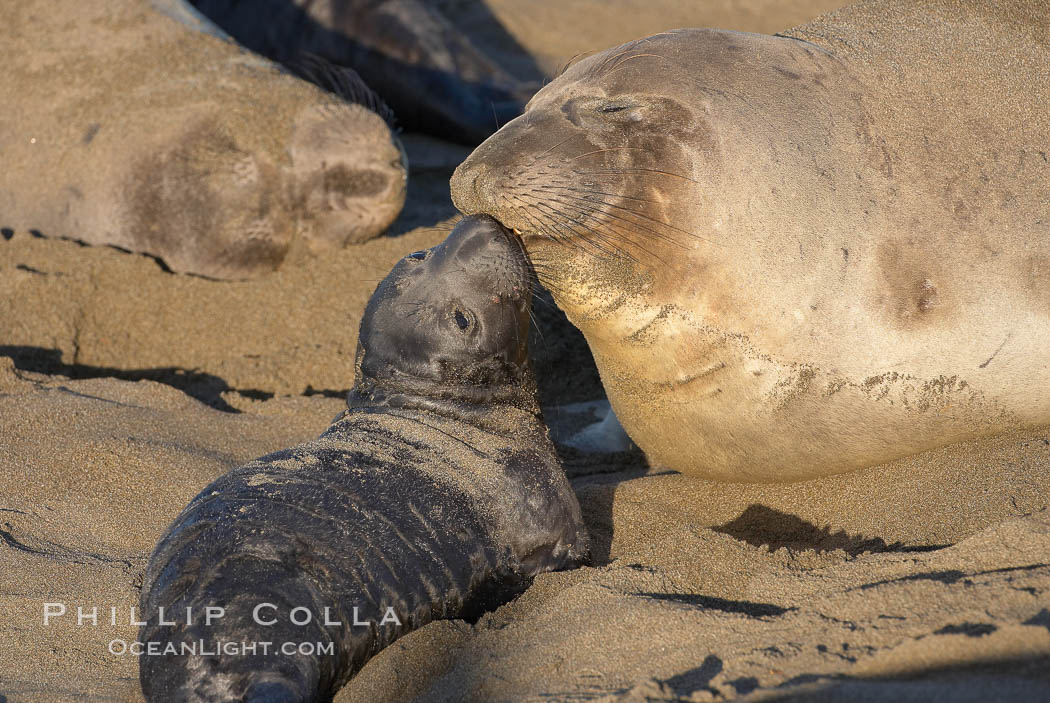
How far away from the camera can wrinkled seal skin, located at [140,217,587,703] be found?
2.43 metres

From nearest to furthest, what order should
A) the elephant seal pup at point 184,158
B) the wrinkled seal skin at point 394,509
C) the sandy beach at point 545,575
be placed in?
the sandy beach at point 545,575 → the wrinkled seal skin at point 394,509 → the elephant seal pup at point 184,158

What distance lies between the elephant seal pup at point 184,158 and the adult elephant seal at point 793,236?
82.7 inches

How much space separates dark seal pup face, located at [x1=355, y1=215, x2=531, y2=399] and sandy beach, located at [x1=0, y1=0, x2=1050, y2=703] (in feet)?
1.84

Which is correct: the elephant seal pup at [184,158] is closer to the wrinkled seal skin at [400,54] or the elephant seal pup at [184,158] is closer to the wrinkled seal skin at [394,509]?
the wrinkled seal skin at [400,54]

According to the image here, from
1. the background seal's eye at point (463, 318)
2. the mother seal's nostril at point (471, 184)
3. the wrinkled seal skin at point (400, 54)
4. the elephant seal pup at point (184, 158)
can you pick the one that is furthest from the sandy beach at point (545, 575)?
the wrinkled seal skin at point (400, 54)

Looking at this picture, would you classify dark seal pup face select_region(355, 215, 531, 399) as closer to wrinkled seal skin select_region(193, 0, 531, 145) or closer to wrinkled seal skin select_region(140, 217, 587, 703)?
wrinkled seal skin select_region(140, 217, 587, 703)

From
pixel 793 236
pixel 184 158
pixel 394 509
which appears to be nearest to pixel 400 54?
pixel 184 158

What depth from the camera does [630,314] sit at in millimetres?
3094

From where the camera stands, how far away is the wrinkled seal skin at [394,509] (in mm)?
2426

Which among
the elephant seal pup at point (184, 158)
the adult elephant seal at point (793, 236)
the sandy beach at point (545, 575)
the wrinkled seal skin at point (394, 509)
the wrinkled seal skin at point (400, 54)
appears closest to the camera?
the sandy beach at point (545, 575)

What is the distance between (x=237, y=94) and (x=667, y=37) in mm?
2599

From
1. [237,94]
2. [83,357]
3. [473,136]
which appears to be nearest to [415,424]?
[83,357]

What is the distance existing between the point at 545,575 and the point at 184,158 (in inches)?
115

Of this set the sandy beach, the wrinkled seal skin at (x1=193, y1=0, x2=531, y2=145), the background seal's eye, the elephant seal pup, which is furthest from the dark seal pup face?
the wrinkled seal skin at (x1=193, y1=0, x2=531, y2=145)
